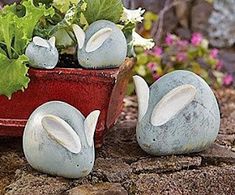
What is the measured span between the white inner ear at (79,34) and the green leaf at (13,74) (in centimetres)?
12

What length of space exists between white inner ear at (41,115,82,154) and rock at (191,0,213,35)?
5.54 ft

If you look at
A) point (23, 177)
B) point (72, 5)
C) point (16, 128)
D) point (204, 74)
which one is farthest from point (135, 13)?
point (204, 74)

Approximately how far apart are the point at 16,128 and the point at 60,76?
0.51 ft

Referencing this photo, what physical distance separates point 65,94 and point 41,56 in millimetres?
95

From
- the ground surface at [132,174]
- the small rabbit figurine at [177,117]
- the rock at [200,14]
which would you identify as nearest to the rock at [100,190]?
the ground surface at [132,174]

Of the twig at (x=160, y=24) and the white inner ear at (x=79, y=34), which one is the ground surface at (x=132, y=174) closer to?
the white inner ear at (x=79, y=34)

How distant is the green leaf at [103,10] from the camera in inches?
53.3

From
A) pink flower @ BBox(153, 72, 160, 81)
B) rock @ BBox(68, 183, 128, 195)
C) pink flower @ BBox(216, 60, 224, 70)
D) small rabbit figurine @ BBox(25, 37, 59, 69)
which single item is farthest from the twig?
rock @ BBox(68, 183, 128, 195)

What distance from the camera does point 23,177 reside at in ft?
4.00

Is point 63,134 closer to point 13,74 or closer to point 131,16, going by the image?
point 13,74

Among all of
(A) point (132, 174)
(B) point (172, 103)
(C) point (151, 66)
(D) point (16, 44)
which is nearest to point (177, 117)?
(B) point (172, 103)

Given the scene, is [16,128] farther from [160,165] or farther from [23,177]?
[160,165]

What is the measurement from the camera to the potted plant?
129 cm

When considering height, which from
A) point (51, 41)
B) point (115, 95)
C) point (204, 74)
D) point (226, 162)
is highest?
point (51, 41)
